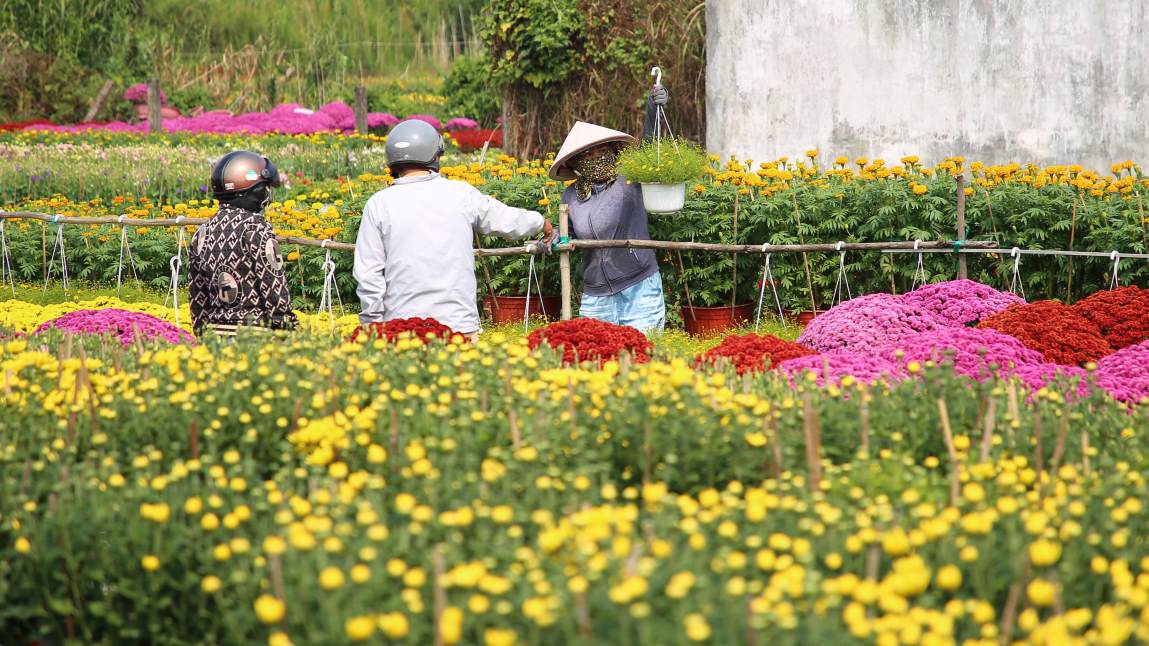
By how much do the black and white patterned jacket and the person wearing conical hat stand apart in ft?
8.72

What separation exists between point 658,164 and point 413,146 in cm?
262

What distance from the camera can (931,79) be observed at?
1206 cm

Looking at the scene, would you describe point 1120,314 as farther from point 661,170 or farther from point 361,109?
point 361,109

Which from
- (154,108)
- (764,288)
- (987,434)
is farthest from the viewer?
(154,108)

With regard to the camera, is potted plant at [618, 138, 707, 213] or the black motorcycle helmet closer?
the black motorcycle helmet

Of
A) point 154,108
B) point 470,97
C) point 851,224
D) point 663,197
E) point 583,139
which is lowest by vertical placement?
point 851,224

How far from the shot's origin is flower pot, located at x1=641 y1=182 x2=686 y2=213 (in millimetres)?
8787

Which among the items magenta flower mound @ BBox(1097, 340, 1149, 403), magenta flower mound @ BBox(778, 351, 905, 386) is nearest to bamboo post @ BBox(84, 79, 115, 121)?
magenta flower mound @ BBox(778, 351, 905, 386)

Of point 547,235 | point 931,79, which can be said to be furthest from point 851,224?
point 931,79

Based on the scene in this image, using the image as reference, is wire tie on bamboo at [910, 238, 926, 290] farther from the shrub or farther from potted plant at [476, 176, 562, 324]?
the shrub

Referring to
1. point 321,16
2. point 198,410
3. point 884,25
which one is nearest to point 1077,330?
point 198,410

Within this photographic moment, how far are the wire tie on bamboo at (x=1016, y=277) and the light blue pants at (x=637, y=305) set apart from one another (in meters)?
2.37

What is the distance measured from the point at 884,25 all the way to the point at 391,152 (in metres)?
7.29

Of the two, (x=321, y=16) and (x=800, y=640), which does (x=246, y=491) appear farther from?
(x=321, y=16)
